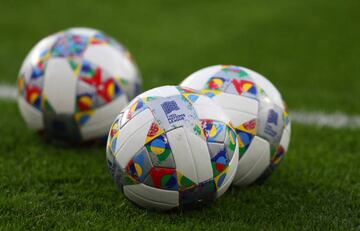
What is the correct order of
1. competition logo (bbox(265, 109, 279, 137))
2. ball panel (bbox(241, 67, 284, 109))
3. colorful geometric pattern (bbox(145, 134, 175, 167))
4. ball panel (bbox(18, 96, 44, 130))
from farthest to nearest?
ball panel (bbox(18, 96, 44, 130)) < ball panel (bbox(241, 67, 284, 109)) < competition logo (bbox(265, 109, 279, 137)) < colorful geometric pattern (bbox(145, 134, 175, 167))

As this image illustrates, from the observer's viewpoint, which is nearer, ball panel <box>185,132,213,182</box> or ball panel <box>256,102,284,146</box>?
ball panel <box>185,132,213,182</box>

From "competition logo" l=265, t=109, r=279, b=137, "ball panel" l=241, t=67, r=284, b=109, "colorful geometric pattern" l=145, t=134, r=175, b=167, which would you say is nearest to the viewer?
"colorful geometric pattern" l=145, t=134, r=175, b=167

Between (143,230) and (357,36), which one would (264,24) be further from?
(143,230)

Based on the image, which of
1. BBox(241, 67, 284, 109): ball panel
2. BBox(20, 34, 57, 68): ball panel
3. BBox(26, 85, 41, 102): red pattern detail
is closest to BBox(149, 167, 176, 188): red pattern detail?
BBox(241, 67, 284, 109): ball panel

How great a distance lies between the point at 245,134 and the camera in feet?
14.6

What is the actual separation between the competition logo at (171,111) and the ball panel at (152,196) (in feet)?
1.54

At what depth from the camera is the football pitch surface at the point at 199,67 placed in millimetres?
4129

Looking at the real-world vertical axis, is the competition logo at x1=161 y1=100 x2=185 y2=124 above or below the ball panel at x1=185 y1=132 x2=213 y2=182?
above

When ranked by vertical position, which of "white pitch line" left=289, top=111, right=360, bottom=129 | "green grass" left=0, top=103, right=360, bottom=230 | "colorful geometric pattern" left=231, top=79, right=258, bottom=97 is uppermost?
"colorful geometric pattern" left=231, top=79, right=258, bottom=97

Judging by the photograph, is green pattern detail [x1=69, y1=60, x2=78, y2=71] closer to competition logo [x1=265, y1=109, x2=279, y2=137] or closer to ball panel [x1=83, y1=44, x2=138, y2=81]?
ball panel [x1=83, y1=44, x2=138, y2=81]

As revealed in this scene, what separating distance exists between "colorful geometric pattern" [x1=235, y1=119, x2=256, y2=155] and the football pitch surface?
Result: 411mm

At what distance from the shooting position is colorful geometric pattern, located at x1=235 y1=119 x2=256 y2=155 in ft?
14.6

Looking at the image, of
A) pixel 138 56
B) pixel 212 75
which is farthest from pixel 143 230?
pixel 138 56

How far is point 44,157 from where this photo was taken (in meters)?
5.35
